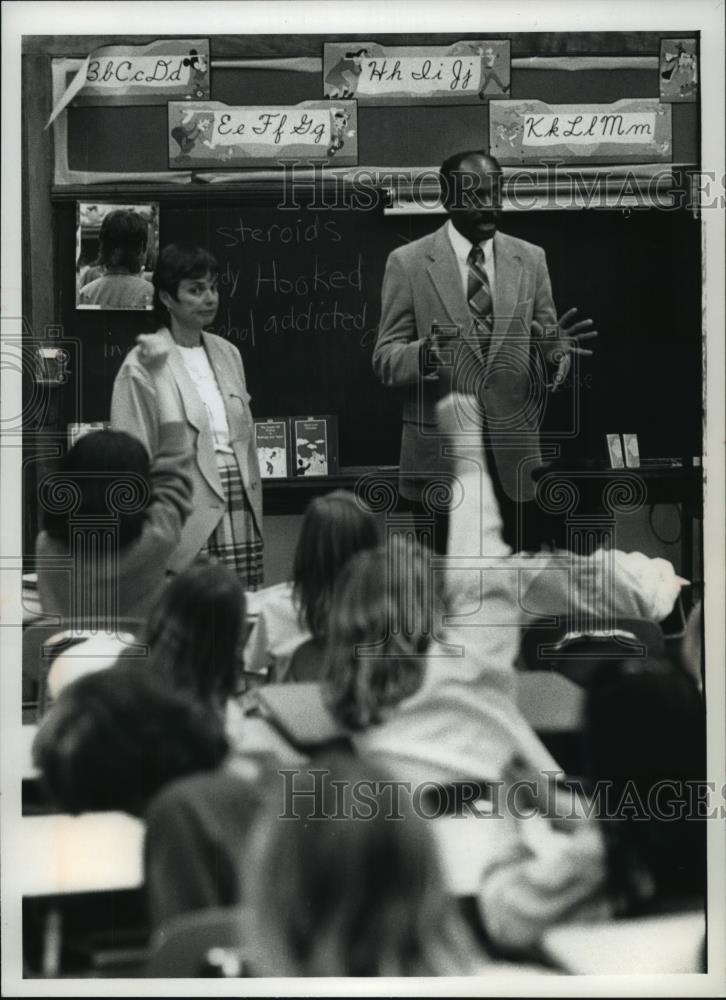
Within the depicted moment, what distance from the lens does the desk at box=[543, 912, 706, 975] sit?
3.90 meters

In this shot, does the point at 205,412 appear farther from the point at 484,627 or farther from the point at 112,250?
the point at 484,627

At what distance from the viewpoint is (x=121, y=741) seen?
3834 mm

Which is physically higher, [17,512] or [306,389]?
[306,389]

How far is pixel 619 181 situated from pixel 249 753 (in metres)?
2.25

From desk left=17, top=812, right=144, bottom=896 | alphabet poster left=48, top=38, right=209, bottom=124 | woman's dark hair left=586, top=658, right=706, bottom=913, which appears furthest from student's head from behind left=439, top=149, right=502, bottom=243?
desk left=17, top=812, right=144, bottom=896

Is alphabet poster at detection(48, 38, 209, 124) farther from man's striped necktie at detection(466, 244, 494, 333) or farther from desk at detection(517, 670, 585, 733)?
desk at detection(517, 670, 585, 733)

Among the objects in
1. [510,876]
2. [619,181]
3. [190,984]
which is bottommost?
[190,984]

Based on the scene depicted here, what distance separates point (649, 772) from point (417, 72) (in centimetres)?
245

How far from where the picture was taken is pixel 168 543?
3.90 m

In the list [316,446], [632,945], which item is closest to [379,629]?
[316,446]

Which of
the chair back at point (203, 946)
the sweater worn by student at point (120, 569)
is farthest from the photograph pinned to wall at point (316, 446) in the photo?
the chair back at point (203, 946)

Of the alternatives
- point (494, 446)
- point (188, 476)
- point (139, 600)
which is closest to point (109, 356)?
point (188, 476)

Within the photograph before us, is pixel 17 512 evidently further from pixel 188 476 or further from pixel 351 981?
pixel 351 981

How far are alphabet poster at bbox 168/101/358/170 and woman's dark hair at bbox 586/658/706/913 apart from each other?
6.45ft
